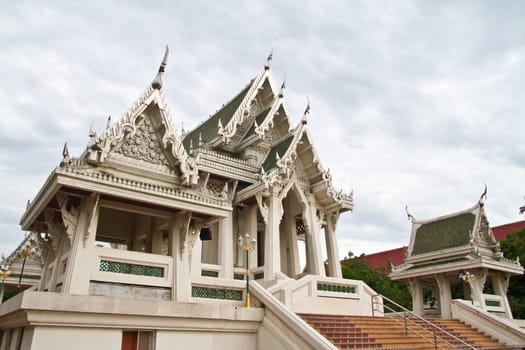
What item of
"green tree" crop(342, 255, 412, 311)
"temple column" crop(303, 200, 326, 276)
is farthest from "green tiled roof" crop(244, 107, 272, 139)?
"green tree" crop(342, 255, 412, 311)

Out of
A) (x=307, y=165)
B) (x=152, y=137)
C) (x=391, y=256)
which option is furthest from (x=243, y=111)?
(x=391, y=256)

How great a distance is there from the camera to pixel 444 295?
23.5 meters

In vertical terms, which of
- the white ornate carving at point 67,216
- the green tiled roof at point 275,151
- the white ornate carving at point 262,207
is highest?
the green tiled roof at point 275,151

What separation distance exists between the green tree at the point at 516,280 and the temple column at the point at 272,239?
17845 mm

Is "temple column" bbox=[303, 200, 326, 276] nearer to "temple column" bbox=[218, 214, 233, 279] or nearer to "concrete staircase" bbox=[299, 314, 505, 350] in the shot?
"temple column" bbox=[218, 214, 233, 279]

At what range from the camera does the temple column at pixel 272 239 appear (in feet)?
51.2

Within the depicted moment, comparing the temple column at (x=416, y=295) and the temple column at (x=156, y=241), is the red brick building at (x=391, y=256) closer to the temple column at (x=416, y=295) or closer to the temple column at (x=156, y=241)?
the temple column at (x=416, y=295)

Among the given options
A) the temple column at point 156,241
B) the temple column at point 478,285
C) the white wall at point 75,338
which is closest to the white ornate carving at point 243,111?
the temple column at point 156,241

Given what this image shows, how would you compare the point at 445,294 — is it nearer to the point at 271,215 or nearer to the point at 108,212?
the point at 271,215

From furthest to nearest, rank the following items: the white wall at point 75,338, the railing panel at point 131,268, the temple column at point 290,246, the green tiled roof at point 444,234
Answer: the green tiled roof at point 444,234 < the temple column at point 290,246 < the railing panel at point 131,268 < the white wall at point 75,338

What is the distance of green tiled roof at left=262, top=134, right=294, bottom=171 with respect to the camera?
18.2m

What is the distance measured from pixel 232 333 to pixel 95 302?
3.24 meters

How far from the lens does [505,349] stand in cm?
1397

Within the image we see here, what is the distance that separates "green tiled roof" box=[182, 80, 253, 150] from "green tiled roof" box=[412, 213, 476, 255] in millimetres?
14152
